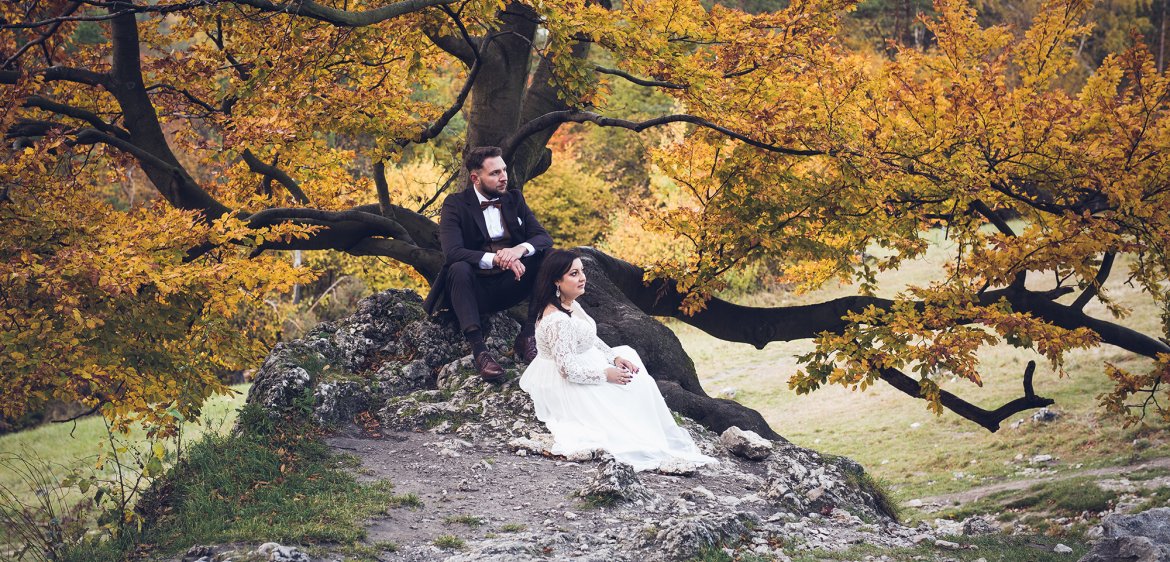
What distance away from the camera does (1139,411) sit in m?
12.9

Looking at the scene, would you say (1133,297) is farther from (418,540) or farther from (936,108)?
(418,540)

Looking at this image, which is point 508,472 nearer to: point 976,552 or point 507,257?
point 507,257

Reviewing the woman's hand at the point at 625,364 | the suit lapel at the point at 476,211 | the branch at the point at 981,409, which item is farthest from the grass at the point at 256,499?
the branch at the point at 981,409

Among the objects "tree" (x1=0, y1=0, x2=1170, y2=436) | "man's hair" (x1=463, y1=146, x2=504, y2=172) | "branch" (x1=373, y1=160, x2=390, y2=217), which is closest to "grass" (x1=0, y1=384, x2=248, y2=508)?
"branch" (x1=373, y1=160, x2=390, y2=217)

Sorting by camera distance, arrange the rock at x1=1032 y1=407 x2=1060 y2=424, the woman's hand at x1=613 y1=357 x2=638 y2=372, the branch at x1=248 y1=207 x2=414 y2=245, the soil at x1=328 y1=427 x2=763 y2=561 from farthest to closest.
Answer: the rock at x1=1032 y1=407 x2=1060 y2=424 < the branch at x1=248 y1=207 x2=414 y2=245 < the woman's hand at x1=613 y1=357 x2=638 y2=372 < the soil at x1=328 y1=427 x2=763 y2=561

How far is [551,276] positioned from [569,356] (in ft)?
2.02

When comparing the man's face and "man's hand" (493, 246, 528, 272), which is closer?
"man's hand" (493, 246, 528, 272)

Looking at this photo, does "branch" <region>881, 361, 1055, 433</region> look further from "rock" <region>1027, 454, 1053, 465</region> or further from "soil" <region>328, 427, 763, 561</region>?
"rock" <region>1027, 454, 1053, 465</region>

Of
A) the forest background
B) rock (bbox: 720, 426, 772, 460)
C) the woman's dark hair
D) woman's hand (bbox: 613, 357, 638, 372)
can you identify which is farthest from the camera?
rock (bbox: 720, 426, 772, 460)

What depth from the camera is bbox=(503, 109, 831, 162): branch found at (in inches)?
298

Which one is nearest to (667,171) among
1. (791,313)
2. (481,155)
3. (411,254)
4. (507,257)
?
(791,313)

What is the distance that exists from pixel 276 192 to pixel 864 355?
714cm

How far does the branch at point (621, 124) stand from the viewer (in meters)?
7.56

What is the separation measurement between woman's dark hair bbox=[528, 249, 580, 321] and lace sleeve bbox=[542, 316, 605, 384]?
0.65ft
